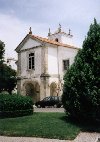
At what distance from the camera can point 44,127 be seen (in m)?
15.8

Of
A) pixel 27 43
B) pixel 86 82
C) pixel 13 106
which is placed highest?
pixel 27 43

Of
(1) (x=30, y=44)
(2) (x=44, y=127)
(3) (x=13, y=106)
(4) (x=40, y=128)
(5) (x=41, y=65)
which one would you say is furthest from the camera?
(1) (x=30, y=44)

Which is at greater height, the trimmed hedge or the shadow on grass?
the trimmed hedge

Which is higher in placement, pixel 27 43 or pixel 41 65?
pixel 27 43

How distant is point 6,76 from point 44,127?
31.6 m

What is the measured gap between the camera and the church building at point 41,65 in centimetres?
4069

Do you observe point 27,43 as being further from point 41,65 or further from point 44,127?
point 44,127

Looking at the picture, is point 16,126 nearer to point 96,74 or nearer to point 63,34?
point 96,74

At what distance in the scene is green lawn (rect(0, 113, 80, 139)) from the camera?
48.1 ft

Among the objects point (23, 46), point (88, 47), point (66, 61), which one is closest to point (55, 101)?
Result: point (66, 61)

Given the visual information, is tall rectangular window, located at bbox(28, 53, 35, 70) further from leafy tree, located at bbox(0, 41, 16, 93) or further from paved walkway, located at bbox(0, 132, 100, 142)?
paved walkway, located at bbox(0, 132, 100, 142)

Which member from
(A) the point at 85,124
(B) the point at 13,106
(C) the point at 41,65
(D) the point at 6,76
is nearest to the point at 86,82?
(A) the point at 85,124

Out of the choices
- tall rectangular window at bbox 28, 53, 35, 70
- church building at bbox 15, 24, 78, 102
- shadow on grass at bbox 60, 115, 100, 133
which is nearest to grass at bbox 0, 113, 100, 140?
shadow on grass at bbox 60, 115, 100, 133

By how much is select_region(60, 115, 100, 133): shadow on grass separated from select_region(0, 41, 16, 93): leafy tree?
28331mm
